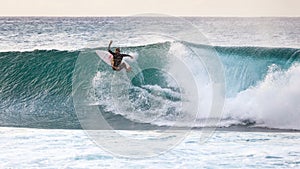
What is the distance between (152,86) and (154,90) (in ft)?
0.16

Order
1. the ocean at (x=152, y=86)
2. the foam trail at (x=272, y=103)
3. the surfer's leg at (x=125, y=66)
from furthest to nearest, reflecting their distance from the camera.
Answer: the surfer's leg at (x=125, y=66)
the foam trail at (x=272, y=103)
the ocean at (x=152, y=86)

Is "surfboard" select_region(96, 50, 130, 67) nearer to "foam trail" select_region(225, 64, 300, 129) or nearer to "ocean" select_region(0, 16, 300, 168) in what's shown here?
"ocean" select_region(0, 16, 300, 168)

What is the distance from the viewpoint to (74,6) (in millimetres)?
5117

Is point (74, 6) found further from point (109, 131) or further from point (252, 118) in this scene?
point (252, 118)

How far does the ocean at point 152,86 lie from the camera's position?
15.1 ft

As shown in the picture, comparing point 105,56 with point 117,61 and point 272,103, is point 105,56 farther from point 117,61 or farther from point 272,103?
point 272,103

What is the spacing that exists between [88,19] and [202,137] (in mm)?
1454

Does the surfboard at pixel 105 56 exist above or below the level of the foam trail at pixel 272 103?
above

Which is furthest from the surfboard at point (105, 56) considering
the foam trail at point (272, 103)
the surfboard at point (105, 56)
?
the foam trail at point (272, 103)

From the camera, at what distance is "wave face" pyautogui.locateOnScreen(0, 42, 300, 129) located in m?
4.95

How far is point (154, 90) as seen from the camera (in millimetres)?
5199

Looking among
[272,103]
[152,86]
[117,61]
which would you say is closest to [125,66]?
[117,61]

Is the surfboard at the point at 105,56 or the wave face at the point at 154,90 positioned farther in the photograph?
the surfboard at the point at 105,56

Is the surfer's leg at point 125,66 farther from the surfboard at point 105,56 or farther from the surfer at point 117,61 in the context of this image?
the surfboard at point 105,56
